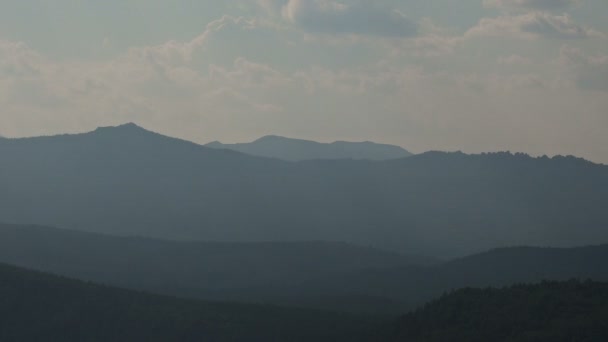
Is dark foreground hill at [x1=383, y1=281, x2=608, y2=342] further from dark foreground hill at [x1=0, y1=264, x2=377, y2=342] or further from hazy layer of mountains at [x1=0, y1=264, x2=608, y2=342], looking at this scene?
dark foreground hill at [x1=0, y1=264, x2=377, y2=342]

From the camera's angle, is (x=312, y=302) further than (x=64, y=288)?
Yes

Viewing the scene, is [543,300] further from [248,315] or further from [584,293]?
[248,315]

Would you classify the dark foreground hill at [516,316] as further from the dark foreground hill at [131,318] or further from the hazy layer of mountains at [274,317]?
the dark foreground hill at [131,318]

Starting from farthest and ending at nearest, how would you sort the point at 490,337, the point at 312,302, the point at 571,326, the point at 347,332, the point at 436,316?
the point at 312,302, the point at 347,332, the point at 436,316, the point at 490,337, the point at 571,326

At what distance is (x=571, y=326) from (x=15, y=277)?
335 ft

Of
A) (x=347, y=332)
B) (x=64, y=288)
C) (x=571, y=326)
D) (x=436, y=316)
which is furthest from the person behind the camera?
(x=64, y=288)

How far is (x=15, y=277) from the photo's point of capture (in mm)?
181500

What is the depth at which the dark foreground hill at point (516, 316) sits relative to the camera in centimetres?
11144

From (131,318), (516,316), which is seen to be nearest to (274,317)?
(131,318)

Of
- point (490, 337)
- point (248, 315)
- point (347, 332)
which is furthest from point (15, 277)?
point (490, 337)

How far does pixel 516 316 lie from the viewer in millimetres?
122875

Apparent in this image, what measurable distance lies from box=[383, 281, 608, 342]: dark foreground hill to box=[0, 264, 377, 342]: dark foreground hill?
41.7 feet

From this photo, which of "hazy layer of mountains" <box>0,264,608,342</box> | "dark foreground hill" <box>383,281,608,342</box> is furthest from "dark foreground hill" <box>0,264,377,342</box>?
Result: "dark foreground hill" <box>383,281,608,342</box>

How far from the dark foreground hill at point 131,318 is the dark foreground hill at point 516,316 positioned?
12698 mm
